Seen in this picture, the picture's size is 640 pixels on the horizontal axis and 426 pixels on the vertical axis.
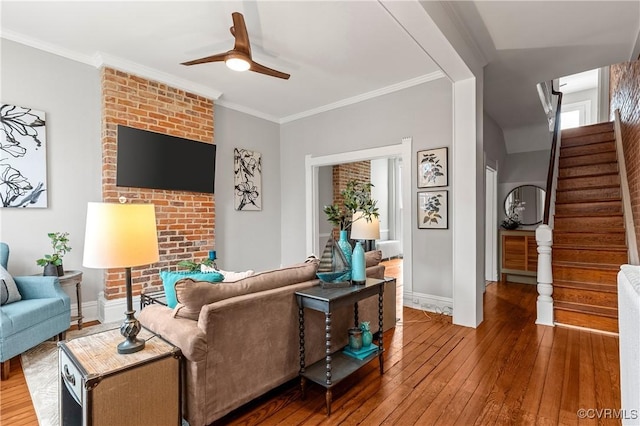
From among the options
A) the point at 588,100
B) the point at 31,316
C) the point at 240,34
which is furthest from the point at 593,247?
the point at 31,316

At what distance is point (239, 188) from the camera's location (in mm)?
4770

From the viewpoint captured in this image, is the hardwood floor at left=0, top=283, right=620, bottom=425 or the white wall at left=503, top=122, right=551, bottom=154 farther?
the white wall at left=503, top=122, right=551, bottom=154

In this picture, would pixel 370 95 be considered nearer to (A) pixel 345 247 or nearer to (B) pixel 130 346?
(A) pixel 345 247

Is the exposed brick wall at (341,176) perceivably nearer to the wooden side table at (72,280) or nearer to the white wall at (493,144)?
the white wall at (493,144)

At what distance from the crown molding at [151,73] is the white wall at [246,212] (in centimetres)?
42

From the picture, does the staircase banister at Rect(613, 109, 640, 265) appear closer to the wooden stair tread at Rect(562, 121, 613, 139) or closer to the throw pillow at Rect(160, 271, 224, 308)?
the wooden stair tread at Rect(562, 121, 613, 139)

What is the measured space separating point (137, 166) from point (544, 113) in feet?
19.7

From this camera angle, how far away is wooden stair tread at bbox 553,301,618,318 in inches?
119

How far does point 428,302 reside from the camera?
3766mm

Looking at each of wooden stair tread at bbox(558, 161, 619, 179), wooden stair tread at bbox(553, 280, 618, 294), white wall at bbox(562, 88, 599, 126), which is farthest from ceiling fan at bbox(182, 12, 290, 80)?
white wall at bbox(562, 88, 599, 126)

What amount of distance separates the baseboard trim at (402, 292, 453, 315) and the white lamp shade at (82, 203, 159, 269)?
3.26 meters

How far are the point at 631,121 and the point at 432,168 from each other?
2396 millimetres

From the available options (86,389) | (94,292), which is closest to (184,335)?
(86,389)

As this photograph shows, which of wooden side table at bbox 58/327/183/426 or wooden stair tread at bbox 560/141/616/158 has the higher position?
wooden stair tread at bbox 560/141/616/158
